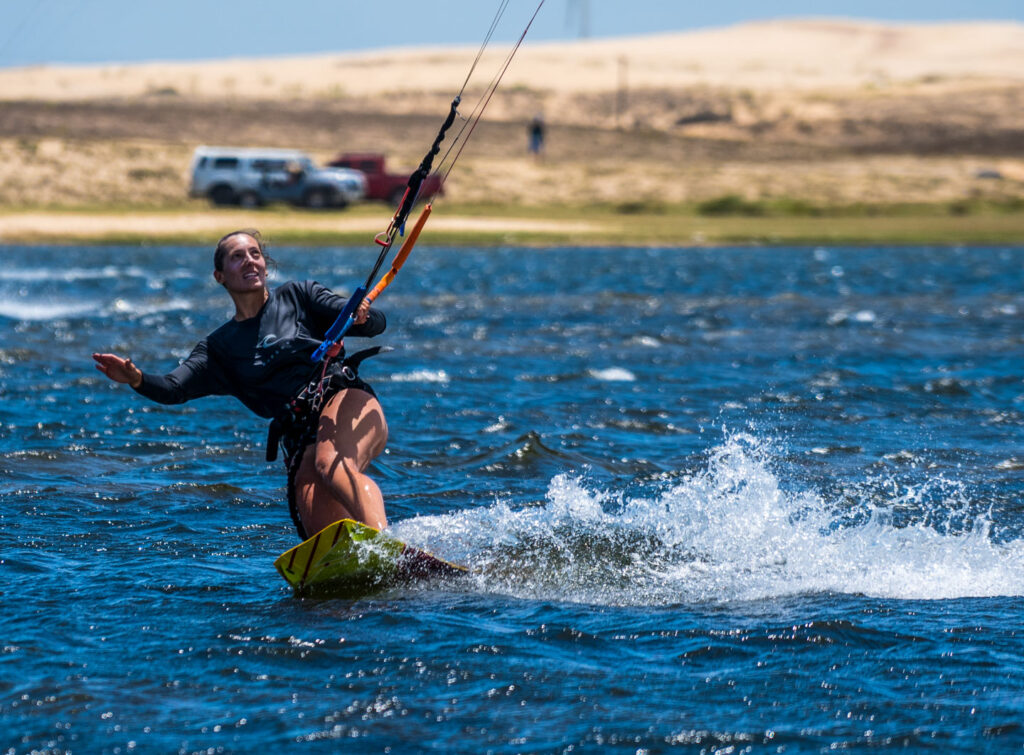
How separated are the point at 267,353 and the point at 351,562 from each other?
3.71ft

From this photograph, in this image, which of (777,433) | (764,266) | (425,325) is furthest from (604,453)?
(764,266)

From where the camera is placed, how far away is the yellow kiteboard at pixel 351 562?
766cm

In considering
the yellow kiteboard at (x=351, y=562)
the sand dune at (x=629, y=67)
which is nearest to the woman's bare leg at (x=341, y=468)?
the yellow kiteboard at (x=351, y=562)

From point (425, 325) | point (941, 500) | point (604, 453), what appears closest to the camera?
point (941, 500)

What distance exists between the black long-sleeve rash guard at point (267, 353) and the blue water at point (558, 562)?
105 cm

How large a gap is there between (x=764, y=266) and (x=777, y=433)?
75.7ft

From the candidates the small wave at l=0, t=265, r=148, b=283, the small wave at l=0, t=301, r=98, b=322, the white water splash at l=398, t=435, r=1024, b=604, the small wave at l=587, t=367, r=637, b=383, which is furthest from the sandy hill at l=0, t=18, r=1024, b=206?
the white water splash at l=398, t=435, r=1024, b=604

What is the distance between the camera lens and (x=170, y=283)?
2942cm

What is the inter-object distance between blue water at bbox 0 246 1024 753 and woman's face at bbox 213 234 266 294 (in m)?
1.59

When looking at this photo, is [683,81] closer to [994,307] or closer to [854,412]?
[994,307]

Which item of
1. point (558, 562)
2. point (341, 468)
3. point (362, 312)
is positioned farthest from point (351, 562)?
point (558, 562)

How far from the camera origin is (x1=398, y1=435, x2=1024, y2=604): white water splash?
8156mm

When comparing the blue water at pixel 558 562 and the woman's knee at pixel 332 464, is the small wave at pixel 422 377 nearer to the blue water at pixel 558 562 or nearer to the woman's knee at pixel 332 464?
the blue water at pixel 558 562

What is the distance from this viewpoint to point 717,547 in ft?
29.6
